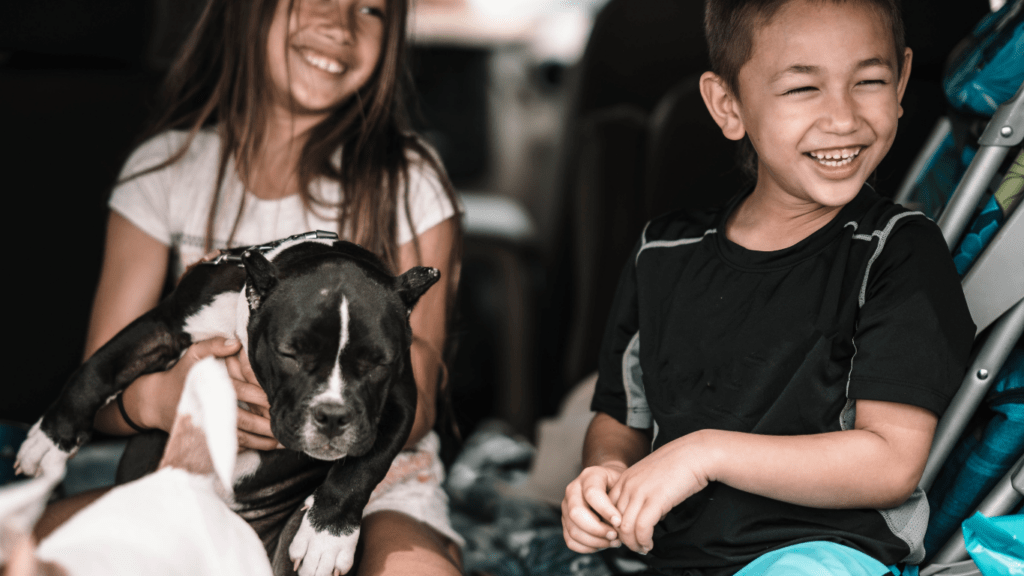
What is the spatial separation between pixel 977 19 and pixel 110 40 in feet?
5.69

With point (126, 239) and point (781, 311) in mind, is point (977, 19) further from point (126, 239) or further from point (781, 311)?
point (126, 239)

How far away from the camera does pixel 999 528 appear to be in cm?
85

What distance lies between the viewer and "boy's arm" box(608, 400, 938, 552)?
2.99 ft

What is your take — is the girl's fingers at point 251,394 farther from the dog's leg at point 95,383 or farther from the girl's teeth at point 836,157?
the girl's teeth at point 836,157

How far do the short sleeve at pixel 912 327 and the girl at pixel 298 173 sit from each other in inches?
26.2

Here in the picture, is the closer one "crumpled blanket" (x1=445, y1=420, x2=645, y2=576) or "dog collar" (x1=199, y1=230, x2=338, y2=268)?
"dog collar" (x1=199, y1=230, x2=338, y2=268)

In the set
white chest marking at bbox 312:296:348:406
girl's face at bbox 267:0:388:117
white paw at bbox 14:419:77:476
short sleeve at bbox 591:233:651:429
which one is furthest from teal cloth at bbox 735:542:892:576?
girl's face at bbox 267:0:388:117

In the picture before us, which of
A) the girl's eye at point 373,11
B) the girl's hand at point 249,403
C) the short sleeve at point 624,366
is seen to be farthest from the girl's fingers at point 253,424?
the girl's eye at point 373,11

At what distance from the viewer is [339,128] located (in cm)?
141

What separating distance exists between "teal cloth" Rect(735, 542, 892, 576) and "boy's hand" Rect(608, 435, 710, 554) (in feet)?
0.38

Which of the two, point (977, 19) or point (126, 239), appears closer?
point (126, 239)

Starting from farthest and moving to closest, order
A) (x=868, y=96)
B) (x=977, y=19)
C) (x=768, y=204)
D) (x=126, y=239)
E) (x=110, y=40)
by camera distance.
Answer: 1. (x=110, y=40)
2. (x=977, y=19)
3. (x=126, y=239)
4. (x=768, y=204)
5. (x=868, y=96)

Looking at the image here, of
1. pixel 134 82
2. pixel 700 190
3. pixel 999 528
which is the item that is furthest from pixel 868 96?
pixel 134 82

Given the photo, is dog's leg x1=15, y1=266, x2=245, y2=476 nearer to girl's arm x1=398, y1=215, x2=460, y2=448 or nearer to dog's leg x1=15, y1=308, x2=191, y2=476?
dog's leg x1=15, y1=308, x2=191, y2=476
